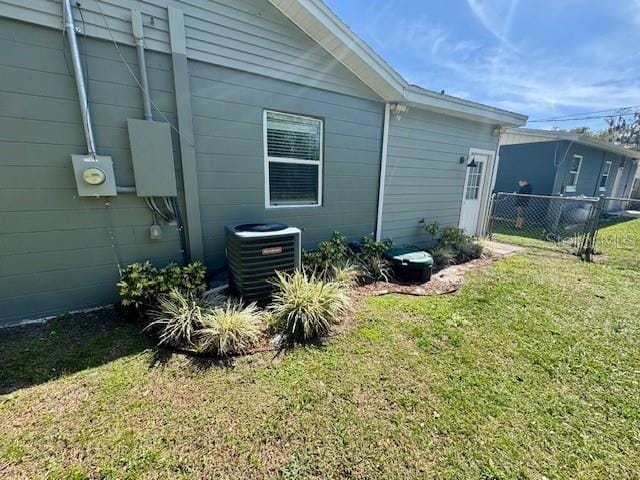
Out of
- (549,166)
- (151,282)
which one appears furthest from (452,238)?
(549,166)

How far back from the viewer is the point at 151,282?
2.89 m

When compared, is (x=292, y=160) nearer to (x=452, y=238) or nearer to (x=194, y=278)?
(x=194, y=278)

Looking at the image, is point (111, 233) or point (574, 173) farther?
point (574, 173)

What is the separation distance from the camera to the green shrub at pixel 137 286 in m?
2.82

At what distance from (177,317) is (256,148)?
2355 mm

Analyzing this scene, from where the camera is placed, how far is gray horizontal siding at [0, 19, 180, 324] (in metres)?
2.54

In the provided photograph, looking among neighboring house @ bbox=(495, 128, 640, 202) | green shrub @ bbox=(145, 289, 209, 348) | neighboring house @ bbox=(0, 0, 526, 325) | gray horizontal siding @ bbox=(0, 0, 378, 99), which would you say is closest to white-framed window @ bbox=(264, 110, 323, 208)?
neighboring house @ bbox=(0, 0, 526, 325)

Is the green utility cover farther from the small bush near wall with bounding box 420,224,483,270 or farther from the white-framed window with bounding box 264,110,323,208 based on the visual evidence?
the white-framed window with bounding box 264,110,323,208

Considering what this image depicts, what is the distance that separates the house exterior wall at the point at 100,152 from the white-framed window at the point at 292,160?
0.15 meters

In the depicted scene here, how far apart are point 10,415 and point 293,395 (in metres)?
1.89

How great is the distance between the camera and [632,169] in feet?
53.1

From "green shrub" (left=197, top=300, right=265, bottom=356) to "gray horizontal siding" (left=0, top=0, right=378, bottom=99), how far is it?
2998 mm

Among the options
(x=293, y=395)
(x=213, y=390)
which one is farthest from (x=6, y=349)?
(x=293, y=395)

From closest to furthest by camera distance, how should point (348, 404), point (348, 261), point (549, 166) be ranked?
1. point (348, 404)
2. point (348, 261)
3. point (549, 166)
